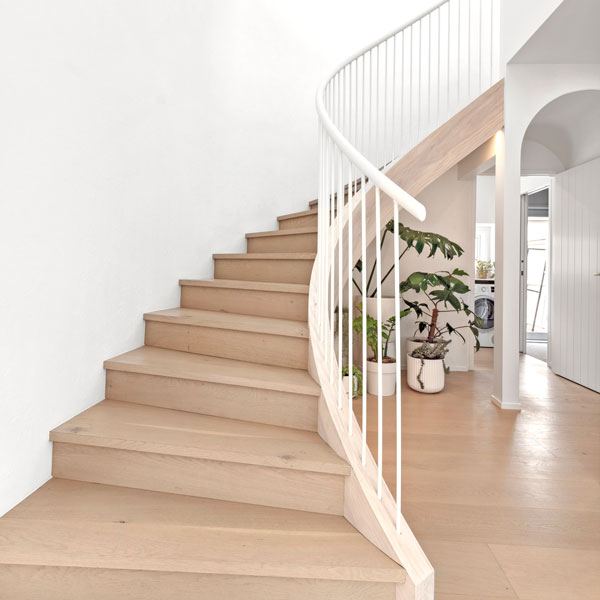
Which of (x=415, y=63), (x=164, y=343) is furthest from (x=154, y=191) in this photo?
(x=415, y=63)

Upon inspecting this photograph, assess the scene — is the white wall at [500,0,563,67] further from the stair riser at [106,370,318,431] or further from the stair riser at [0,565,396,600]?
the stair riser at [0,565,396,600]

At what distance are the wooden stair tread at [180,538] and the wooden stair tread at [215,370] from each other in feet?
1.39

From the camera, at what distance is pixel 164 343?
6.84ft

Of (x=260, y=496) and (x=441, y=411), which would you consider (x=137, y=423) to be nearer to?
(x=260, y=496)

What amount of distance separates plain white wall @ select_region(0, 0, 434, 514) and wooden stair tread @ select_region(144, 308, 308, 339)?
14cm

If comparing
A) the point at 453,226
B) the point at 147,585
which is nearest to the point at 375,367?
the point at 453,226

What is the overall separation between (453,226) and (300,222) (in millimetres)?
1700

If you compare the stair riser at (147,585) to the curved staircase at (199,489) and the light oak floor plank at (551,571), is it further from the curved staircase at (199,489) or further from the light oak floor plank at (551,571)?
the light oak floor plank at (551,571)

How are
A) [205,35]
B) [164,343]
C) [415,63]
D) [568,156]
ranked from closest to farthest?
[164,343], [205,35], [568,156], [415,63]

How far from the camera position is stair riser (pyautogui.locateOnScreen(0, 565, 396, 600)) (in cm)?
106

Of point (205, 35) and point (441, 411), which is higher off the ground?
point (205, 35)

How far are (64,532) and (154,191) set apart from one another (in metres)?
1.60

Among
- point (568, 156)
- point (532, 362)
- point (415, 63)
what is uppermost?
point (415, 63)

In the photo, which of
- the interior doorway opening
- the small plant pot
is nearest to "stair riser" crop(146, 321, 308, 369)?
the small plant pot
